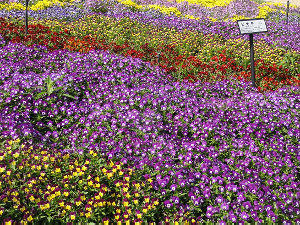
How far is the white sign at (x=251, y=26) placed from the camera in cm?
642

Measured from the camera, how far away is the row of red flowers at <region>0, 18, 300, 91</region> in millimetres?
7696

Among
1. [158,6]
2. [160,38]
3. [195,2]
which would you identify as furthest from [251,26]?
[195,2]

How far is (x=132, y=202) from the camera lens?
3234 millimetres

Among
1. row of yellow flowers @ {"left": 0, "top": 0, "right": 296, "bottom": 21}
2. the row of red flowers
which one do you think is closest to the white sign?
the row of red flowers

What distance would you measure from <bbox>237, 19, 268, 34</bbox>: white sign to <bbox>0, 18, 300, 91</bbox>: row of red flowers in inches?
A: 54.0

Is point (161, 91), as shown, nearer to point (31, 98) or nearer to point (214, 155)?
point (214, 155)

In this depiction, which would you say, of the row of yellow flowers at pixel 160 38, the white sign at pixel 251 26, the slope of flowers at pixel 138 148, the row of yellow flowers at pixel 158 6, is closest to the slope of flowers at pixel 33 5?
the row of yellow flowers at pixel 158 6

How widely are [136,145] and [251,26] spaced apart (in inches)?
169

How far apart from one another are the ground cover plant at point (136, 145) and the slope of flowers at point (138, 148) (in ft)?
0.06

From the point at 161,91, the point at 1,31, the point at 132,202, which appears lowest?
the point at 132,202

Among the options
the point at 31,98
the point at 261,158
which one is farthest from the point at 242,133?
the point at 31,98

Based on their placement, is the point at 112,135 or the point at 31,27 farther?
the point at 31,27

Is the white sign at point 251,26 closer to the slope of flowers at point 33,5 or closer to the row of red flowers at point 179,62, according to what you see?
the row of red flowers at point 179,62

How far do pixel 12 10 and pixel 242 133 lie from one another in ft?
36.7
